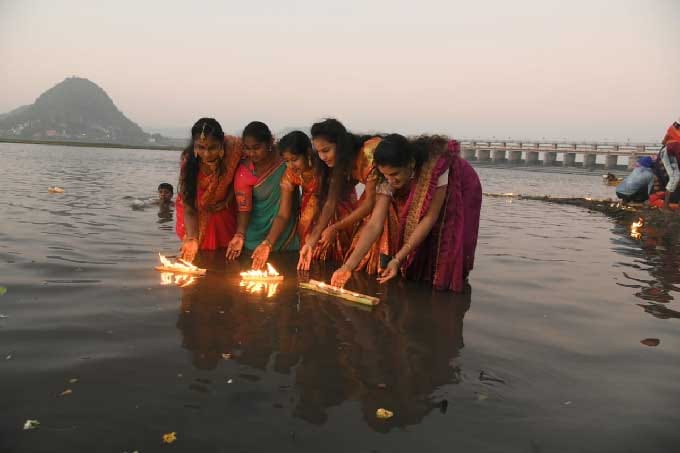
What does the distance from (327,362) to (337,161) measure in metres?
2.38

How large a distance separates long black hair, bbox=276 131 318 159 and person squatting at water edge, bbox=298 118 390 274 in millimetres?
115

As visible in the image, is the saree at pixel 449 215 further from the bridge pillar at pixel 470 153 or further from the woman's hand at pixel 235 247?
the bridge pillar at pixel 470 153

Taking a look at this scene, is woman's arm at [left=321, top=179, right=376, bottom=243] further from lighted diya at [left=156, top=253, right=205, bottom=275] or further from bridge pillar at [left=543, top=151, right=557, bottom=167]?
bridge pillar at [left=543, top=151, right=557, bottom=167]

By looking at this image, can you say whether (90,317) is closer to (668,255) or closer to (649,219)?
(668,255)

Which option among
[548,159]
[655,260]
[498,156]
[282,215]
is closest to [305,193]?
[282,215]

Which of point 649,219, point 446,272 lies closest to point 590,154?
point 649,219

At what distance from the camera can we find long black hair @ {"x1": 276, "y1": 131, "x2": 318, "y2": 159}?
183 inches

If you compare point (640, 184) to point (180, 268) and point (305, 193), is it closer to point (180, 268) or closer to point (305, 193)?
point (305, 193)

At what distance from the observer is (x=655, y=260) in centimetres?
586

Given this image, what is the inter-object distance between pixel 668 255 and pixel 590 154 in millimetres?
48351

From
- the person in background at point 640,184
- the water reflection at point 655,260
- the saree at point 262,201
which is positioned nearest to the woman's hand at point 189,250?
the saree at point 262,201

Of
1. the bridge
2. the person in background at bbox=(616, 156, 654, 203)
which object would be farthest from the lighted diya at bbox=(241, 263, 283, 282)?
the bridge

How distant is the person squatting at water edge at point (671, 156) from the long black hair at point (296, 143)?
819cm

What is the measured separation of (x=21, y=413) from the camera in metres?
1.96
